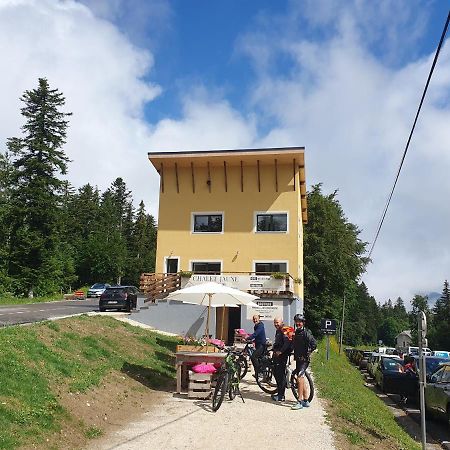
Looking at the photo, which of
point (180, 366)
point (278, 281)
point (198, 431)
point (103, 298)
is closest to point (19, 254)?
point (103, 298)

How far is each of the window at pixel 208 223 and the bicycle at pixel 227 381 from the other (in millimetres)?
19612

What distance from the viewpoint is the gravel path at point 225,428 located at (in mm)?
7836

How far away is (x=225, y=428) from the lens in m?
8.83

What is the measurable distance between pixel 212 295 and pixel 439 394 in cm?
663

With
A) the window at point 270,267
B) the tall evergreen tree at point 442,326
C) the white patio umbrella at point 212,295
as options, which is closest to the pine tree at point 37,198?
the window at point 270,267

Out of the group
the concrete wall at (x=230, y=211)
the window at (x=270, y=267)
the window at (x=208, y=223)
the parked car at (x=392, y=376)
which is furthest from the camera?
the window at (x=208, y=223)

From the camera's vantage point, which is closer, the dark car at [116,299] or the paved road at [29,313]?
the paved road at [29,313]

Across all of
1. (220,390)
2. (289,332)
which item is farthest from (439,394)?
(220,390)

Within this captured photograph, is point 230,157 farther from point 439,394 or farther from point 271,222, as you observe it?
point 439,394

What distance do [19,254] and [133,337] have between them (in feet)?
107

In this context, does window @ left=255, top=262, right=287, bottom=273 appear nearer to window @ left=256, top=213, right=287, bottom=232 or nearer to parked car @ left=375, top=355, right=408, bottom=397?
window @ left=256, top=213, right=287, bottom=232

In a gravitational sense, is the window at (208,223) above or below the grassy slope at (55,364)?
above

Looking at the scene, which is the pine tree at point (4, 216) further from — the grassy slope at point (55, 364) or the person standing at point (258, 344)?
the person standing at point (258, 344)

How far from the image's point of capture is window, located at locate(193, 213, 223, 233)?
3130 centimetres
